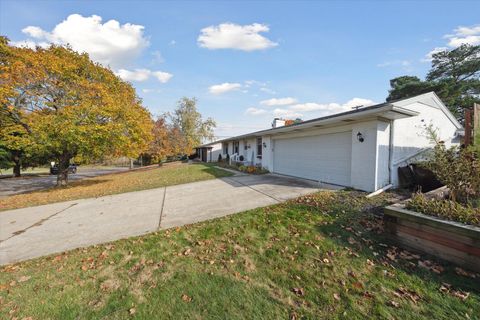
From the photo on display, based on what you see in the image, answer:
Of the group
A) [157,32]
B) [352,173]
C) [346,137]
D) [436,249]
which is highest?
[157,32]

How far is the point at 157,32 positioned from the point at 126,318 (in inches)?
417

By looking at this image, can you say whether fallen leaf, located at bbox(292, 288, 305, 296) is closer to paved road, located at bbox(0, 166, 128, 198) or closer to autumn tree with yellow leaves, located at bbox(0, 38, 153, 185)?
autumn tree with yellow leaves, located at bbox(0, 38, 153, 185)

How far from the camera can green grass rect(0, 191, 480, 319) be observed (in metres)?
2.28

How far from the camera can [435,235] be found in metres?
3.04

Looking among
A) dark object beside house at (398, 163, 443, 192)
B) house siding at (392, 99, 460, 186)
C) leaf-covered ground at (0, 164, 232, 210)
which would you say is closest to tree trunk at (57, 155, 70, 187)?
leaf-covered ground at (0, 164, 232, 210)

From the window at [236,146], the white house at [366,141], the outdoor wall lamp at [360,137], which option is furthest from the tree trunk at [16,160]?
the outdoor wall lamp at [360,137]

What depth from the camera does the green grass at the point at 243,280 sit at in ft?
7.47

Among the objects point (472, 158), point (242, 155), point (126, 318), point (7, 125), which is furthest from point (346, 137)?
point (7, 125)

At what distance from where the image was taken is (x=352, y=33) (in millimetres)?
7793

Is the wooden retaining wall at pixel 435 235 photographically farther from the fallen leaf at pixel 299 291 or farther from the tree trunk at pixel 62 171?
the tree trunk at pixel 62 171

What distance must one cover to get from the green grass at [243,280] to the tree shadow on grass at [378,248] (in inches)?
0.7

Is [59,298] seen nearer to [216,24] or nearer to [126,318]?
[126,318]

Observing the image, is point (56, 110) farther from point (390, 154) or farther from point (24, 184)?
point (390, 154)

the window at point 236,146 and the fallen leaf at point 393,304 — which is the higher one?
the window at point 236,146
